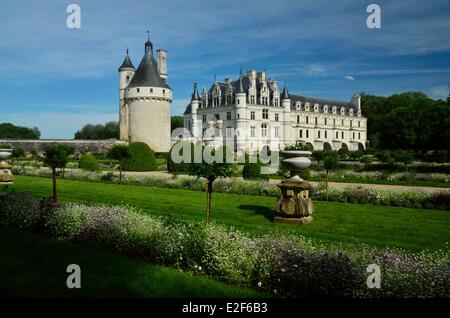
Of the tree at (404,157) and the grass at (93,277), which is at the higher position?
the tree at (404,157)

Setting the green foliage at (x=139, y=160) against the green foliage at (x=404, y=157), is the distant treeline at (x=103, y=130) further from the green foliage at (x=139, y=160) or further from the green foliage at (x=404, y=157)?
the green foliage at (x=404, y=157)

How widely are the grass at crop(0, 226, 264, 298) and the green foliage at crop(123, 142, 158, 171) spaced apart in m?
17.7

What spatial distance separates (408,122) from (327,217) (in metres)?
43.9

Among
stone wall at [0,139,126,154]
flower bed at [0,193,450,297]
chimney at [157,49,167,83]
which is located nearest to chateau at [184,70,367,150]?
chimney at [157,49,167,83]

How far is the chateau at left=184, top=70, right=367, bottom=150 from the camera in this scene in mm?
45594

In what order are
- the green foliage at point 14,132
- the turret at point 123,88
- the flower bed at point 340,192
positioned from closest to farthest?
the flower bed at point 340,192 → the turret at point 123,88 → the green foliage at point 14,132

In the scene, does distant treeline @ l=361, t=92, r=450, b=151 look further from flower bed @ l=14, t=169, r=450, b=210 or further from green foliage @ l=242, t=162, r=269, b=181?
flower bed @ l=14, t=169, r=450, b=210

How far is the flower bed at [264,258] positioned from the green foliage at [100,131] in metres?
66.9

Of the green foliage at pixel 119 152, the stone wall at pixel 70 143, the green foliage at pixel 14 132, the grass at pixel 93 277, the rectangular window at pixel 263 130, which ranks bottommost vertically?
the grass at pixel 93 277

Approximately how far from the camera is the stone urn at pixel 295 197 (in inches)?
298

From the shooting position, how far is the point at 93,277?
457 centimetres

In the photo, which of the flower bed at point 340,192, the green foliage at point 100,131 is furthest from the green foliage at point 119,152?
the green foliage at point 100,131
